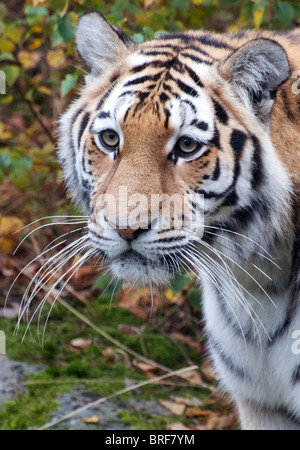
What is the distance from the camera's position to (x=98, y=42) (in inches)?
104

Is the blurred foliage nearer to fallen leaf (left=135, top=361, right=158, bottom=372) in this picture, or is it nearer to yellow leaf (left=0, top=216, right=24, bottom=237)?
yellow leaf (left=0, top=216, right=24, bottom=237)

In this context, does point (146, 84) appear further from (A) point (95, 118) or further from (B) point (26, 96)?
(B) point (26, 96)

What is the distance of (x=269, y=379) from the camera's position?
106 inches

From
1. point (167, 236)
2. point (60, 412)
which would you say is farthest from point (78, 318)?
point (167, 236)

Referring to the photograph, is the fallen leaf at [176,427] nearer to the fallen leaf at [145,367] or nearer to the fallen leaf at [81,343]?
the fallen leaf at [145,367]

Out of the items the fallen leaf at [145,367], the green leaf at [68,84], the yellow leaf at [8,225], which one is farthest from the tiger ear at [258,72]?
the yellow leaf at [8,225]

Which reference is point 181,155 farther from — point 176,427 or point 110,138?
point 176,427

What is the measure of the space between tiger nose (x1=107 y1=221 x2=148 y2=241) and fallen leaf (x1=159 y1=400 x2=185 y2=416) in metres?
1.87

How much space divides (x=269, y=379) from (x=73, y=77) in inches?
74.5

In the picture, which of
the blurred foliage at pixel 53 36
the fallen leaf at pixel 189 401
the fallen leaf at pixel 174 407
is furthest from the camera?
the fallen leaf at pixel 189 401

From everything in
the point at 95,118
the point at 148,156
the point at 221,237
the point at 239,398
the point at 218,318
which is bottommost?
the point at 239,398

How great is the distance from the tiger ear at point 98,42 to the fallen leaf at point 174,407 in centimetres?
205

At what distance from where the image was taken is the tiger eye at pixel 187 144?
2289 mm

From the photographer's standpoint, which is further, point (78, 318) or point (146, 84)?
point (78, 318)
